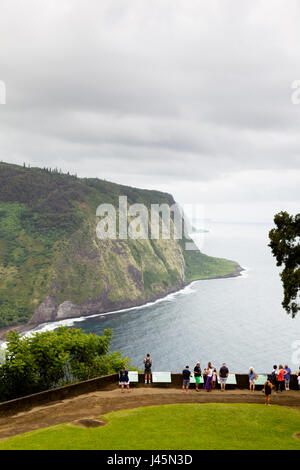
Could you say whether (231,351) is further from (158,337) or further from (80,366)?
(80,366)

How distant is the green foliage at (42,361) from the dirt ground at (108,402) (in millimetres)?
4834

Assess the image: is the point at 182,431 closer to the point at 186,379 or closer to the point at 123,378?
the point at 186,379

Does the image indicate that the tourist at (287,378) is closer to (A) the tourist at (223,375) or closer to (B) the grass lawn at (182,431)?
(A) the tourist at (223,375)

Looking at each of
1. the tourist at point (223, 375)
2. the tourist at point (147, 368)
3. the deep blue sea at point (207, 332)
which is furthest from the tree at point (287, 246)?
the deep blue sea at point (207, 332)

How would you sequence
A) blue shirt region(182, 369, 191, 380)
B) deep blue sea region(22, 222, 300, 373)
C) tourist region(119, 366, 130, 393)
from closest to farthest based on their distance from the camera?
blue shirt region(182, 369, 191, 380)
tourist region(119, 366, 130, 393)
deep blue sea region(22, 222, 300, 373)

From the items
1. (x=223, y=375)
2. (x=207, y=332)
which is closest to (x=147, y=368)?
(x=223, y=375)

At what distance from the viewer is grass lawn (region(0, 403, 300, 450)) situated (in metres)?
18.5

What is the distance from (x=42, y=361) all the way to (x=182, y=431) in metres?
16.3

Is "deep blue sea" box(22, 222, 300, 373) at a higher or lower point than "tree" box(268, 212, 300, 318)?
lower

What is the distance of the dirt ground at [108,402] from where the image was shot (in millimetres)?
23603

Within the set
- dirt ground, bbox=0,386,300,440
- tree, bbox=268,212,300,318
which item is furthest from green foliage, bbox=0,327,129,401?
tree, bbox=268,212,300,318

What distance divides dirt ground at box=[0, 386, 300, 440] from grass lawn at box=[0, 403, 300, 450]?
1.60 metres

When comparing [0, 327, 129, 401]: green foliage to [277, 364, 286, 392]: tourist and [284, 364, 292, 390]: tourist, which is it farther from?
[284, 364, 292, 390]: tourist

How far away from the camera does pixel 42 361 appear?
3266cm
